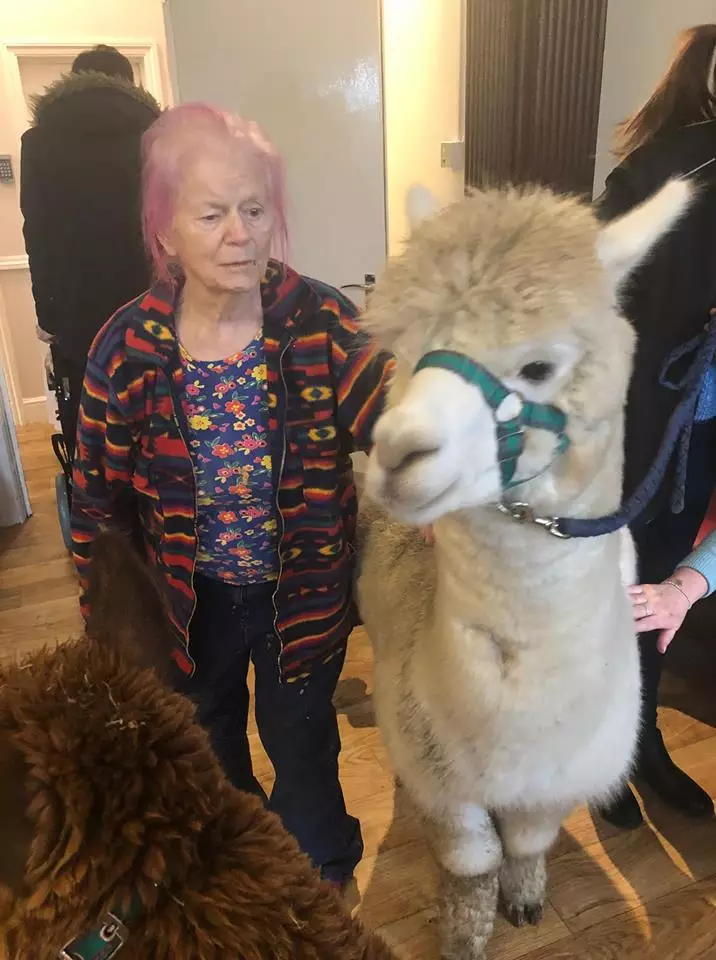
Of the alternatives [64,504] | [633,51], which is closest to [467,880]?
[64,504]

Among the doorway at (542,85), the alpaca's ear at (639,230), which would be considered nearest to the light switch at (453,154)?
the doorway at (542,85)

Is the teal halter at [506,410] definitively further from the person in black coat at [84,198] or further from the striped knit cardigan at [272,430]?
the person in black coat at [84,198]

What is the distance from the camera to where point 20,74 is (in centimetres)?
454

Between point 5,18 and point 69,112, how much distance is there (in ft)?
10.3

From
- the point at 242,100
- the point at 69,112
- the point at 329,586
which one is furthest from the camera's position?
the point at 242,100

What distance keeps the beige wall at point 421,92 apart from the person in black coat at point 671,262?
211 centimetres

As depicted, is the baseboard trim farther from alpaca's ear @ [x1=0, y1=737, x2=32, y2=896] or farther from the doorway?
alpaca's ear @ [x1=0, y1=737, x2=32, y2=896]

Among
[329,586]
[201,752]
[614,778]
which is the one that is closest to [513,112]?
[329,586]

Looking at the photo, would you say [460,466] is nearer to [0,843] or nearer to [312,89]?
[0,843]

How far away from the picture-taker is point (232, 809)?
71 centimetres

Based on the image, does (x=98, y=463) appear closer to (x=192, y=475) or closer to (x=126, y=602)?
(x=192, y=475)


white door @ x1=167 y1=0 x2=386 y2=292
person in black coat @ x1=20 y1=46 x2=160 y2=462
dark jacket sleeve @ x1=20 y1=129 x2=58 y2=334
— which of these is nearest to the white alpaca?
person in black coat @ x1=20 y1=46 x2=160 y2=462

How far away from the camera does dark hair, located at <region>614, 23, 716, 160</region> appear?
137 cm

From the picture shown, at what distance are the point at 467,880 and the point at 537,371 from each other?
958 millimetres
